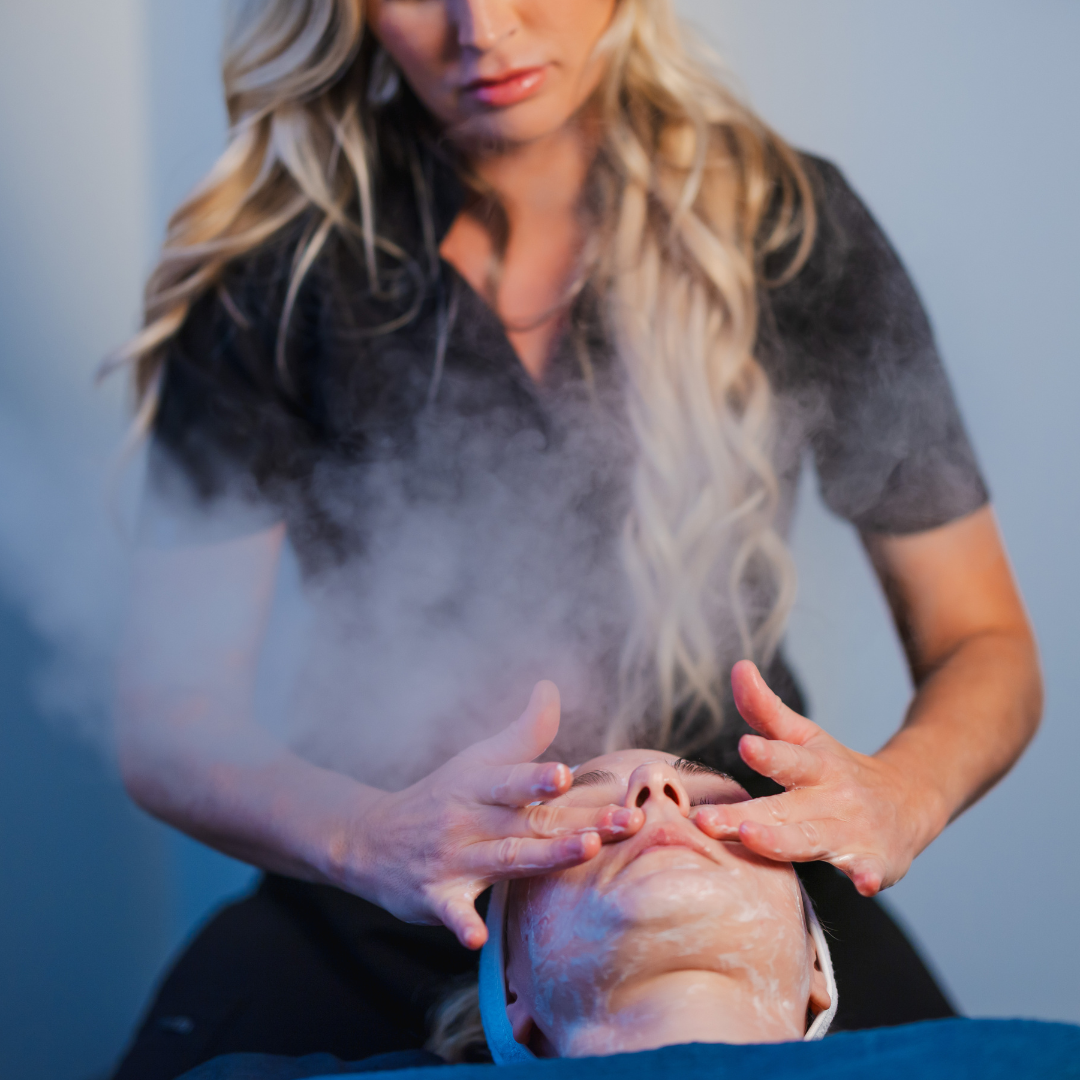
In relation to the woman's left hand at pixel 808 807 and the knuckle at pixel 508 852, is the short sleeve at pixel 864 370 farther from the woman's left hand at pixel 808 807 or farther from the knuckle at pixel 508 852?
the knuckle at pixel 508 852

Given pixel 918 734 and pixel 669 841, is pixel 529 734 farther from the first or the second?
pixel 918 734

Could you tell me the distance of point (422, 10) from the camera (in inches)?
39.8

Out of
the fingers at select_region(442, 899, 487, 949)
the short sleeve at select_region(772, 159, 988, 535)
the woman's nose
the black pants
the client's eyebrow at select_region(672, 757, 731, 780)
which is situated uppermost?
the woman's nose

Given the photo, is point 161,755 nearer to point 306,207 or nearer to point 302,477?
point 302,477

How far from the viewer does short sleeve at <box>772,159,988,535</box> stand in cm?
114

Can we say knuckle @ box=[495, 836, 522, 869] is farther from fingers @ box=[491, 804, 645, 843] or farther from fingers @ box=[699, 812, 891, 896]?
fingers @ box=[699, 812, 891, 896]

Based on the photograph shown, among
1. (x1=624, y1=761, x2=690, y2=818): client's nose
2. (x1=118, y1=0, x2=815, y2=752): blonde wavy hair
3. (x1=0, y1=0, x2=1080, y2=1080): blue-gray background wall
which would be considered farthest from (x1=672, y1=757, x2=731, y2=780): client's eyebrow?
(x1=0, y1=0, x2=1080, y2=1080): blue-gray background wall

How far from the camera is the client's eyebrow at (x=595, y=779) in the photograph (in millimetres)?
756

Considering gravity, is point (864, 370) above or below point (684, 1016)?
above

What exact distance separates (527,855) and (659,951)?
0.11 metres

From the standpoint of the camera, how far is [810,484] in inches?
47.3

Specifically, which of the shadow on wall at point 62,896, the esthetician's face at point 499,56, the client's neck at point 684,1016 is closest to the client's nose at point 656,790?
the client's neck at point 684,1016

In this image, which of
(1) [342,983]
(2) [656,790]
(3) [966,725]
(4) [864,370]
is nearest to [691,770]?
(2) [656,790]

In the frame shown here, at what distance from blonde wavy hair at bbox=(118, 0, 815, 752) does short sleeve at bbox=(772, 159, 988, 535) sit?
43mm
